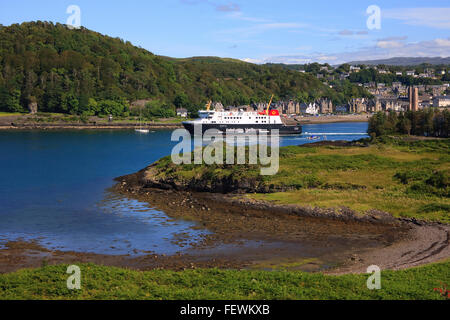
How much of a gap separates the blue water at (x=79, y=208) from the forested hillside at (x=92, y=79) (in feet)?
194

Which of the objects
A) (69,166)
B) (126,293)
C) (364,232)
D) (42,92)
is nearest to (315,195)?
(364,232)

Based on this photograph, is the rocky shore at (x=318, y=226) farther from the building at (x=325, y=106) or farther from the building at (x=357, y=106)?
the building at (x=357, y=106)

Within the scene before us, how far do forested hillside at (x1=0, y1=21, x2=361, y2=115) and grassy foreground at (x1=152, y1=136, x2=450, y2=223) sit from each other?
7687cm

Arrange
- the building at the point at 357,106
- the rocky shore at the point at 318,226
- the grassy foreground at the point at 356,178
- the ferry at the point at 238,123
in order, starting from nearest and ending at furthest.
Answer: the rocky shore at the point at 318,226, the grassy foreground at the point at 356,178, the ferry at the point at 238,123, the building at the point at 357,106

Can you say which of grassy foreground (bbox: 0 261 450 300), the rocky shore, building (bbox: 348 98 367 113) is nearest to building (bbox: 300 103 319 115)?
building (bbox: 348 98 367 113)

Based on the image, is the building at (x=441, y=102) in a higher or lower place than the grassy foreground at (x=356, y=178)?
higher

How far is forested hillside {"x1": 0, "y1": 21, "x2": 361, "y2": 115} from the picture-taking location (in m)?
105

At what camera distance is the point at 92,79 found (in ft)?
374

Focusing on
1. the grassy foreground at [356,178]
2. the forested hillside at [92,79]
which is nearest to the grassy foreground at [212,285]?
the grassy foreground at [356,178]

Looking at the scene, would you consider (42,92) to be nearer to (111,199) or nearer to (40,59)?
(40,59)

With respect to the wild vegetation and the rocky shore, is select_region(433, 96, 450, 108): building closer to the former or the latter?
the wild vegetation

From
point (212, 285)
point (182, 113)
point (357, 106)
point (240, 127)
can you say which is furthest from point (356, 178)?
point (357, 106)

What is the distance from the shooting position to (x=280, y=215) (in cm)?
2242

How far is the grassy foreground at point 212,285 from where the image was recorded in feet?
33.2
